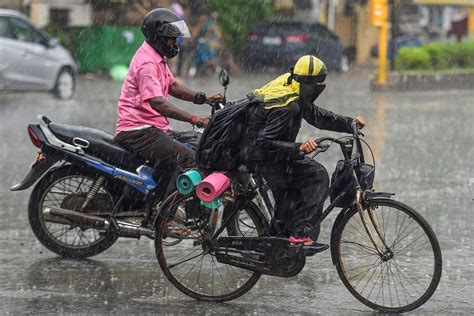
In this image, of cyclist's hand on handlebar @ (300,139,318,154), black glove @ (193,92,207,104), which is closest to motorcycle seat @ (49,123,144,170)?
black glove @ (193,92,207,104)

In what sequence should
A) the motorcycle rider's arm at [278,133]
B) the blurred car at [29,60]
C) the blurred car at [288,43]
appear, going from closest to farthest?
the motorcycle rider's arm at [278,133] → the blurred car at [29,60] → the blurred car at [288,43]

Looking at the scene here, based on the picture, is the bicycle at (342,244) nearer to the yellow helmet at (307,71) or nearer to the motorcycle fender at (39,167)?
the yellow helmet at (307,71)

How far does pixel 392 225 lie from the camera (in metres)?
6.91

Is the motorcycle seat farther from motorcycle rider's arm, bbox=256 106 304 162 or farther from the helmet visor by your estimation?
motorcycle rider's arm, bbox=256 106 304 162

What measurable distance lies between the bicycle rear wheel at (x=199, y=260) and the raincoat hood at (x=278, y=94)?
65 centimetres

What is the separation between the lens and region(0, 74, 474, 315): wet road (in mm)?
6645

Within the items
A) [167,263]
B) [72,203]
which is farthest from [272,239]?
[72,203]

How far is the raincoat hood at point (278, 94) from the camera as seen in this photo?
Result: 21.0ft

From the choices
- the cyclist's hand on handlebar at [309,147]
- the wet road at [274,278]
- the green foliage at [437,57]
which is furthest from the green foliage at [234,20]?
the cyclist's hand on handlebar at [309,147]

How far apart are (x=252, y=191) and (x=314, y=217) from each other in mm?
386

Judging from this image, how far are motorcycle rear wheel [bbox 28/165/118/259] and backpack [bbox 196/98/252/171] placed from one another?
48.9 inches

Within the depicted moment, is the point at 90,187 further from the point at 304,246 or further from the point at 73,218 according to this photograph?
the point at 304,246

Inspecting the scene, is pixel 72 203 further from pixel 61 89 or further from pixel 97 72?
pixel 97 72

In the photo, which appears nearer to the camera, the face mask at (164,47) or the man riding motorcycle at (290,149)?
the man riding motorcycle at (290,149)
